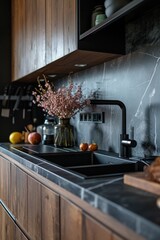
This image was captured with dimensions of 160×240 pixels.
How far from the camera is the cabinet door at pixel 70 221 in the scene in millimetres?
840

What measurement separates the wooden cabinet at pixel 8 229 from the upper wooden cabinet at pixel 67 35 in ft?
3.38

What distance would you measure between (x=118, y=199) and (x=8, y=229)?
1.33 metres

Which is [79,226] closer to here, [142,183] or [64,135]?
[142,183]

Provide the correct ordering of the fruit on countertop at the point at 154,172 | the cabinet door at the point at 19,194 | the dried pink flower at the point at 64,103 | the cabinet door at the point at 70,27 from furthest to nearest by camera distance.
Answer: the dried pink flower at the point at 64,103, the cabinet door at the point at 70,27, the cabinet door at the point at 19,194, the fruit on countertop at the point at 154,172

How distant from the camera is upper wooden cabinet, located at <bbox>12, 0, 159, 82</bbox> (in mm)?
1488

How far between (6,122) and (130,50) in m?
1.77

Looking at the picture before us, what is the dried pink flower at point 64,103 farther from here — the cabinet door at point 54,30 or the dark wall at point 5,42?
the dark wall at point 5,42

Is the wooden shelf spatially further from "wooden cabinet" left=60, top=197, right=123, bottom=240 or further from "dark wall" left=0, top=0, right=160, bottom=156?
"wooden cabinet" left=60, top=197, right=123, bottom=240

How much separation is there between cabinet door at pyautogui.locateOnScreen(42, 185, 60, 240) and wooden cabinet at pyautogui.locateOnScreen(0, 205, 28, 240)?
345mm

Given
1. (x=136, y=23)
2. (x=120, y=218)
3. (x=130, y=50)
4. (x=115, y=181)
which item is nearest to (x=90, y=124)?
(x=130, y=50)

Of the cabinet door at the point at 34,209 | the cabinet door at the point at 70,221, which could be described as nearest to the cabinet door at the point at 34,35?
the cabinet door at the point at 34,209

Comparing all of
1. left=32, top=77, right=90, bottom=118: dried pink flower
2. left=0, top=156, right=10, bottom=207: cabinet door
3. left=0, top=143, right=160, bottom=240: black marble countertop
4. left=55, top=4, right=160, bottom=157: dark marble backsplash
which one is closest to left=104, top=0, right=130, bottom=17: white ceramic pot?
left=55, top=4, right=160, bottom=157: dark marble backsplash

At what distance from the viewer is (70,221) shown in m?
0.90

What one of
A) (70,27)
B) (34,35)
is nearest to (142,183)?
(70,27)
